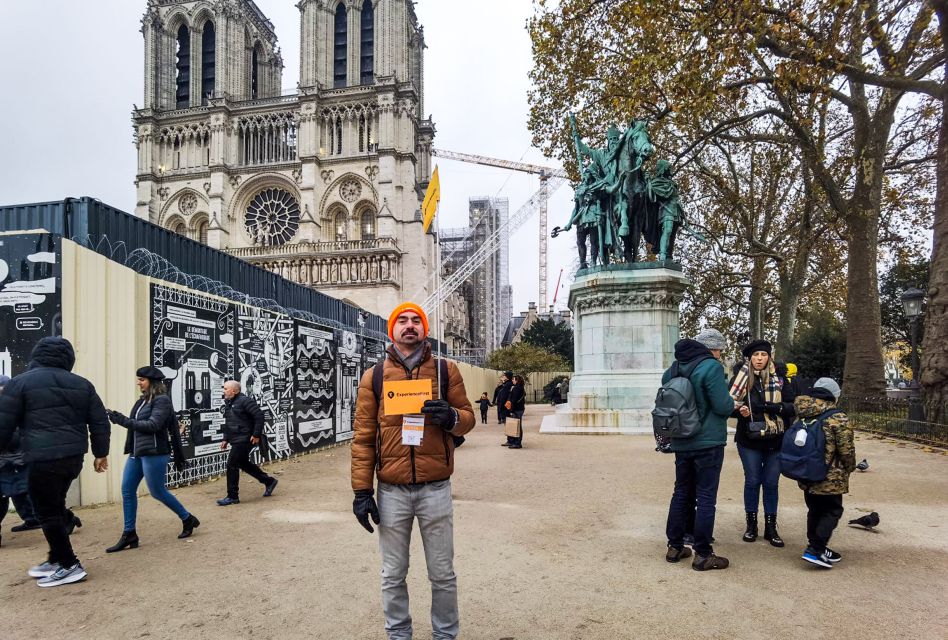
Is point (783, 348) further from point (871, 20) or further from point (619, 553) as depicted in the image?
point (619, 553)

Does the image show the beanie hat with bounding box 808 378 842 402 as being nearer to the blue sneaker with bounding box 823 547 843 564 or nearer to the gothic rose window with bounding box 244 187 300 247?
the blue sneaker with bounding box 823 547 843 564

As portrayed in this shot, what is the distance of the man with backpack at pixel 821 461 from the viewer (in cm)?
467

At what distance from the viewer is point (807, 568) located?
4.82 m

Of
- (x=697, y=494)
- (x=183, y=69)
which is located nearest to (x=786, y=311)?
(x=697, y=494)

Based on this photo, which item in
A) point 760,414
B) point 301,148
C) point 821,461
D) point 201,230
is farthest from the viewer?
point 201,230

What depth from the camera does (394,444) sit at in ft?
10.9

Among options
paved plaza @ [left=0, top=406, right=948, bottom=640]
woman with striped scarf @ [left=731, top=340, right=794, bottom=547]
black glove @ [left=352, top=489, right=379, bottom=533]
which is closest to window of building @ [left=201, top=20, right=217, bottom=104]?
paved plaza @ [left=0, top=406, right=948, bottom=640]

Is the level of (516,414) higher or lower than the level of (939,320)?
lower

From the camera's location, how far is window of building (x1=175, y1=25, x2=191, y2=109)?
6122 centimetres

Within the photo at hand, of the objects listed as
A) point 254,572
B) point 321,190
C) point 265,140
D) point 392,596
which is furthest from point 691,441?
point 265,140

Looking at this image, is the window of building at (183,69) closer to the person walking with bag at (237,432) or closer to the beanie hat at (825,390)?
the person walking with bag at (237,432)

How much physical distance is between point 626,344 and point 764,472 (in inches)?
407

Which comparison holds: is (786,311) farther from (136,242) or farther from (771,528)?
(136,242)

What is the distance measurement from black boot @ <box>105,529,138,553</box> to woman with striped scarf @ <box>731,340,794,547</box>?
543cm
